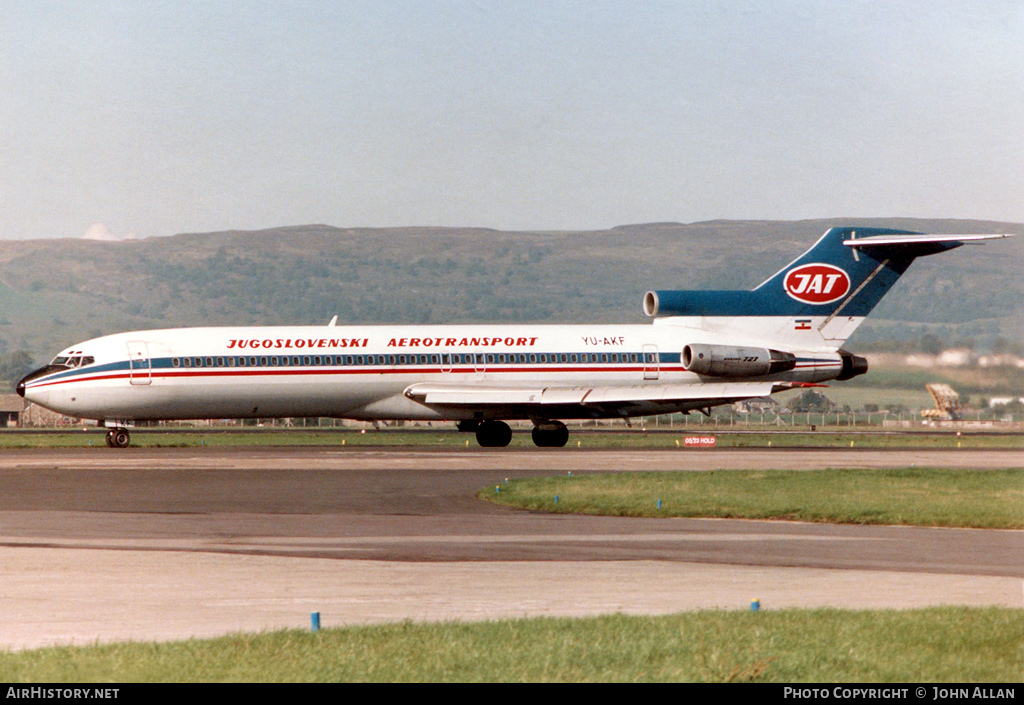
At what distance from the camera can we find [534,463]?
1647 inches

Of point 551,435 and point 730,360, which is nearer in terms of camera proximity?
point 551,435

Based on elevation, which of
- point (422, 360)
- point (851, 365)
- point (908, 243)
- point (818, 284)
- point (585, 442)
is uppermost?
point (908, 243)

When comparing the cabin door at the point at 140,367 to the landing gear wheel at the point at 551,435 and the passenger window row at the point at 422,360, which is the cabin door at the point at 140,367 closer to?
the passenger window row at the point at 422,360

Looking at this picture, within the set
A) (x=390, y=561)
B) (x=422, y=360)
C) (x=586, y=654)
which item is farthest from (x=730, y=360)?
(x=586, y=654)

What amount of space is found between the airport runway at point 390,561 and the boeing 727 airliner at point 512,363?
59.2 ft

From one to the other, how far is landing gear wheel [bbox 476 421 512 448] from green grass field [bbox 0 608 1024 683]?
137 ft

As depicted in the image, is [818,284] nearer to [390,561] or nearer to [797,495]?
[797,495]

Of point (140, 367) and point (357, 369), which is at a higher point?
point (140, 367)

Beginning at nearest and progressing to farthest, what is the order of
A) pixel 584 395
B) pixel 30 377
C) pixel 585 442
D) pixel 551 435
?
pixel 30 377
pixel 584 395
pixel 551 435
pixel 585 442

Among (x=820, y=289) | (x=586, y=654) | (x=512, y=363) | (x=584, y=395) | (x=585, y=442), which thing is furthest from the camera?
(x=585, y=442)

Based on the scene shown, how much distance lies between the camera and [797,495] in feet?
94.7

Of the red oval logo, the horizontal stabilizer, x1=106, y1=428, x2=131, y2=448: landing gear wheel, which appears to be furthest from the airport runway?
the horizontal stabilizer

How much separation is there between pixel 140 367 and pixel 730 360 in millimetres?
22874

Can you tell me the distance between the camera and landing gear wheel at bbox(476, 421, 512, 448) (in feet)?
182
